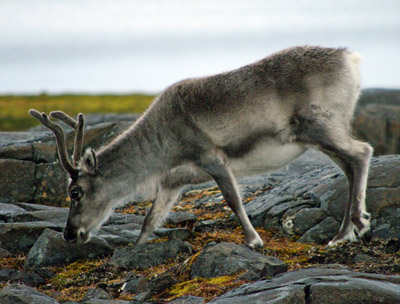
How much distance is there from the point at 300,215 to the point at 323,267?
333cm

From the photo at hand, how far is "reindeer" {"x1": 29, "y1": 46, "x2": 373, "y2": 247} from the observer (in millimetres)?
8406

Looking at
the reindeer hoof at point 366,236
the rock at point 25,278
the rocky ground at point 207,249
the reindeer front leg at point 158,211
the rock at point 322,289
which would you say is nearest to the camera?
the rock at point 322,289

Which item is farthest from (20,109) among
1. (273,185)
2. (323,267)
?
(323,267)

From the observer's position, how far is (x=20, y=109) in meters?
40.1

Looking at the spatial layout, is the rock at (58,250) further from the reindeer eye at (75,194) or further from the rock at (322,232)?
the rock at (322,232)

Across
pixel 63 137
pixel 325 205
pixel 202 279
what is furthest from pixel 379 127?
pixel 202 279

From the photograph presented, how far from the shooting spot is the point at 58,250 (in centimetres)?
870

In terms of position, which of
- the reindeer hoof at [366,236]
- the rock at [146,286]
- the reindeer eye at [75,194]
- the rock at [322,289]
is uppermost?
the reindeer eye at [75,194]

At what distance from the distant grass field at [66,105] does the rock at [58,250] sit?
27.0 metres

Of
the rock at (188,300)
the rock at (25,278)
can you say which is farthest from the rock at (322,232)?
the rock at (25,278)

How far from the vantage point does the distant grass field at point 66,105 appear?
37.2 m

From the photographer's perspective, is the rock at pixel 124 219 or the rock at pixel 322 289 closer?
the rock at pixel 322 289

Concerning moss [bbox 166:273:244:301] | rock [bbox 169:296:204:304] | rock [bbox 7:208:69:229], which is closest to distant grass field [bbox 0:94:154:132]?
rock [bbox 7:208:69:229]

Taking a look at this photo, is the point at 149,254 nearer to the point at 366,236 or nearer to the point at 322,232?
the point at 322,232
